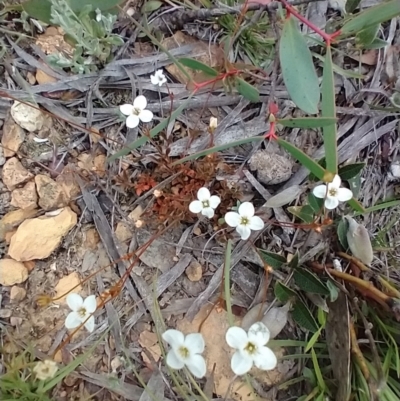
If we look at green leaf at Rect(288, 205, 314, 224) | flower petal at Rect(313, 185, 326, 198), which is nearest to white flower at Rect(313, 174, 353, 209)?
flower petal at Rect(313, 185, 326, 198)

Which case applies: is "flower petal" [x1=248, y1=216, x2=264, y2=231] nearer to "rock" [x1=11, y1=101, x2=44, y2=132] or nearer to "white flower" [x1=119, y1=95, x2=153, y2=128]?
"white flower" [x1=119, y1=95, x2=153, y2=128]

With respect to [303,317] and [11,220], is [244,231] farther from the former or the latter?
A: [11,220]

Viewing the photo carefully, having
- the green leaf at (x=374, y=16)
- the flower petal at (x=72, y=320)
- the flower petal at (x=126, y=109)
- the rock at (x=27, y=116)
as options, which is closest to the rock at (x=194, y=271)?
the flower petal at (x=72, y=320)

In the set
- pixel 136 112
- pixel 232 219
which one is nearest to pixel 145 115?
pixel 136 112

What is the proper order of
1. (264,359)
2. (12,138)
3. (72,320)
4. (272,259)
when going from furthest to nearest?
(12,138), (272,259), (72,320), (264,359)

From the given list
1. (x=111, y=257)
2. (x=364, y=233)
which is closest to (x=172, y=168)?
(x=111, y=257)

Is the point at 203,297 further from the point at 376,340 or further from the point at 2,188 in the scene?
the point at 2,188
